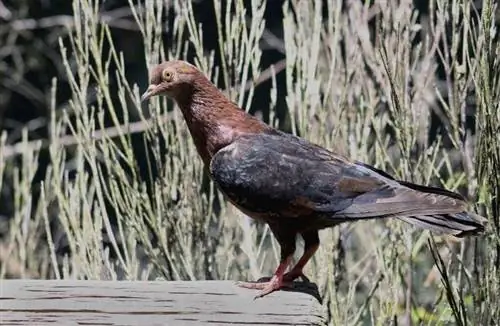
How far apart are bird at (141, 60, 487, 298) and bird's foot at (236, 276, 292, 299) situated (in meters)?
0.10

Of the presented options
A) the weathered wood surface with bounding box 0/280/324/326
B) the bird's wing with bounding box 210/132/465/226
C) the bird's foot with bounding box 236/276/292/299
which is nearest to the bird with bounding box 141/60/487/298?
the bird's wing with bounding box 210/132/465/226

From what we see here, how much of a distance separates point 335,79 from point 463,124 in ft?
2.65

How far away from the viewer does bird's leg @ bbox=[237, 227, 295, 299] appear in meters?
2.07

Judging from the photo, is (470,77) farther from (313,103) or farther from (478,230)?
(478,230)

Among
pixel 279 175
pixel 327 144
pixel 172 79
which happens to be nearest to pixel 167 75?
pixel 172 79

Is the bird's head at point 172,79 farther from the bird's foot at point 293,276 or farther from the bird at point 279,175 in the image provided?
the bird's foot at point 293,276

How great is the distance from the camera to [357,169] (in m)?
2.52

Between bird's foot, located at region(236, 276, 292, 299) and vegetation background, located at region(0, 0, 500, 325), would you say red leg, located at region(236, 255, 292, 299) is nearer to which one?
bird's foot, located at region(236, 276, 292, 299)

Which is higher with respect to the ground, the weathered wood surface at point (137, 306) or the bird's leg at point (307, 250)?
the bird's leg at point (307, 250)

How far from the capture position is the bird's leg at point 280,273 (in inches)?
81.5

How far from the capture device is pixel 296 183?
2.46 meters

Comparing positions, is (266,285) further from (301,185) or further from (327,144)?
(327,144)

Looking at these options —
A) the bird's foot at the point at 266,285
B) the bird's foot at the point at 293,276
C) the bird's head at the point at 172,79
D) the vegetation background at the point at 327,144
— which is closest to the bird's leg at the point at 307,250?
the bird's foot at the point at 293,276

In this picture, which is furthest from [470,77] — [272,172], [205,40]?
[205,40]
